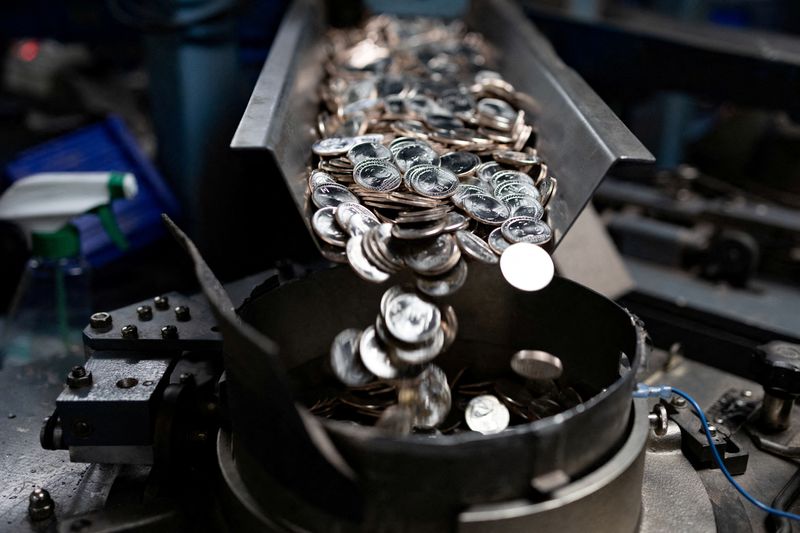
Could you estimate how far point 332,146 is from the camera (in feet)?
5.10

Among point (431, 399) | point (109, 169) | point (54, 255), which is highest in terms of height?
point (431, 399)

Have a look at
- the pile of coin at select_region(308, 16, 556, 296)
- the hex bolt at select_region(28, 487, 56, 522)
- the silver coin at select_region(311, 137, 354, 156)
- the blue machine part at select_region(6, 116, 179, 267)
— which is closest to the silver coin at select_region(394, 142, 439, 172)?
the pile of coin at select_region(308, 16, 556, 296)

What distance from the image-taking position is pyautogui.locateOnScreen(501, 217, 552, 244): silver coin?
131 centimetres

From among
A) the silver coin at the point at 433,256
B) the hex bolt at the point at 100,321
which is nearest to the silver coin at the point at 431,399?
the silver coin at the point at 433,256

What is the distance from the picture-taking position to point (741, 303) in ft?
8.02

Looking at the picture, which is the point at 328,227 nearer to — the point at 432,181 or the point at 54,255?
the point at 432,181

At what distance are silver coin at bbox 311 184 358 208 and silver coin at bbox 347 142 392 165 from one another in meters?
0.10

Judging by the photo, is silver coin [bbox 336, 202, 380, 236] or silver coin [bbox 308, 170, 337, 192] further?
silver coin [bbox 308, 170, 337, 192]

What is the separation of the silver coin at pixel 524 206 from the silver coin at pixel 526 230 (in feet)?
0.10

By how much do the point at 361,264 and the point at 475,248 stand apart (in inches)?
7.9

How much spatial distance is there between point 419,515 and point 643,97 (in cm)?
289

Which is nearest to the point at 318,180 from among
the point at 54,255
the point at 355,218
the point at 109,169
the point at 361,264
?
the point at 355,218

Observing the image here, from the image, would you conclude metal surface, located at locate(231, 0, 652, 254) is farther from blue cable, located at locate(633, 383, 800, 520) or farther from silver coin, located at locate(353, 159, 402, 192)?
blue cable, located at locate(633, 383, 800, 520)

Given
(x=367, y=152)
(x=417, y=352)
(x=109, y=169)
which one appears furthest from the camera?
(x=109, y=169)
